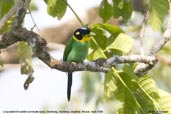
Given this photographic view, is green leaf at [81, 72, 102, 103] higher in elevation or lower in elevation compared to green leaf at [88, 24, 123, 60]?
lower

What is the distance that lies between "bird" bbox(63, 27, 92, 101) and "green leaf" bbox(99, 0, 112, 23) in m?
0.13

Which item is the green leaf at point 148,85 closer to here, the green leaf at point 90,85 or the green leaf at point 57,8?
the green leaf at point 57,8

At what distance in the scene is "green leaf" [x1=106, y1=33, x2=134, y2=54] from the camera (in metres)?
3.25

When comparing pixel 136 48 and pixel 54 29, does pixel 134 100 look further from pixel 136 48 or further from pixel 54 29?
pixel 54 29

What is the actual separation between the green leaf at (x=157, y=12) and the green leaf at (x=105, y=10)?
536mm

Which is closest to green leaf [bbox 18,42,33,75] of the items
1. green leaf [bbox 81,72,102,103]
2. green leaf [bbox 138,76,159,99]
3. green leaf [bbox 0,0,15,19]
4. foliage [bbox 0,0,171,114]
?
foliage [bbox 0,0,171,114]

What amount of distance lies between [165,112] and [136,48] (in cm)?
208

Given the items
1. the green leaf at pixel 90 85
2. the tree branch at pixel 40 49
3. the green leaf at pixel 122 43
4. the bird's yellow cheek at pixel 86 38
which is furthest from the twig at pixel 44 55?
the green leaf at pixel 90 85

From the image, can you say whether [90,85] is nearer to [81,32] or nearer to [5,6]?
[81,32]

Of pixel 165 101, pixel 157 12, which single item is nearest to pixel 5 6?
pixel 157 12

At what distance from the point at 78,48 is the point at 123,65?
2.63 ft

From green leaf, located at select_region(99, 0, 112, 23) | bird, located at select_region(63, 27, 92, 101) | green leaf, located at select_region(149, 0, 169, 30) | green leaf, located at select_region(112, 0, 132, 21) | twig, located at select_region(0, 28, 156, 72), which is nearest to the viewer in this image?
twig, located at select_region(0, 28, 156, 72)

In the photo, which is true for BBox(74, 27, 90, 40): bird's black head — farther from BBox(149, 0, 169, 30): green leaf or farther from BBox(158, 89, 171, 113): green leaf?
BBox(158, 89, 171, 113): green leaf

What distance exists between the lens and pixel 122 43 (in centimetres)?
331
